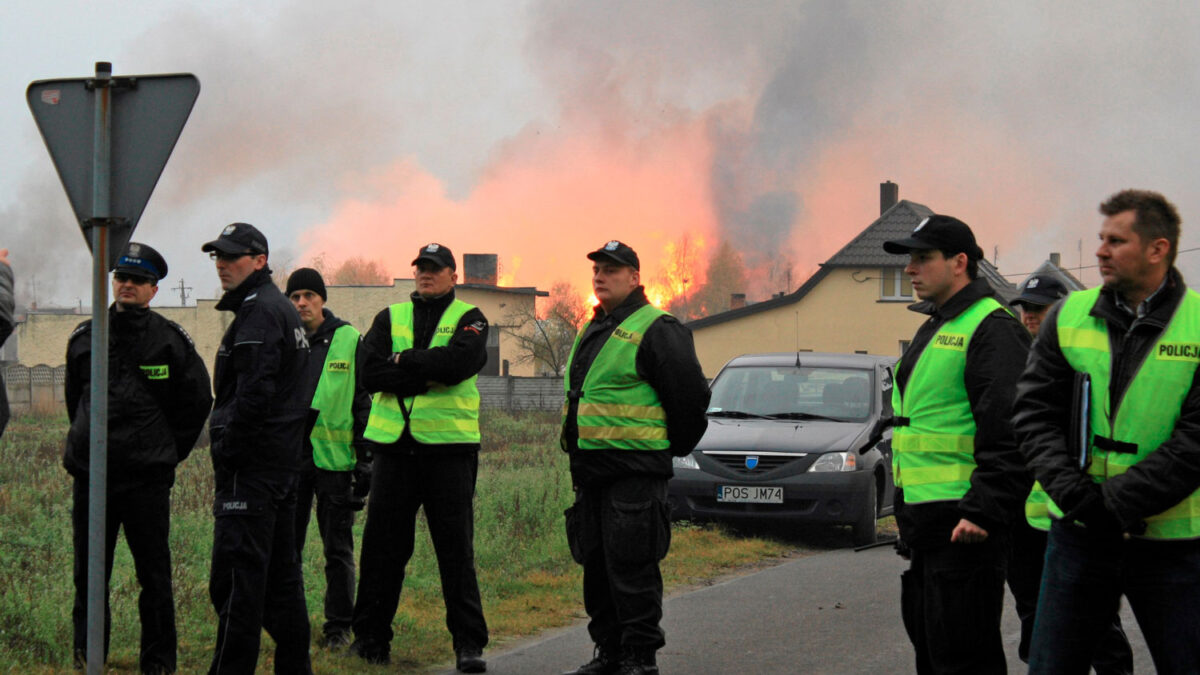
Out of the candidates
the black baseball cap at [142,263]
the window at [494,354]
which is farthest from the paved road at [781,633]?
the window at [494,354]

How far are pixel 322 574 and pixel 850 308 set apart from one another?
38.2m

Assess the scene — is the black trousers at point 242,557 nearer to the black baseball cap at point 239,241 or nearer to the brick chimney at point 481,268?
the black baseball cap at point 239,241

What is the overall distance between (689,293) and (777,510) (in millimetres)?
60585

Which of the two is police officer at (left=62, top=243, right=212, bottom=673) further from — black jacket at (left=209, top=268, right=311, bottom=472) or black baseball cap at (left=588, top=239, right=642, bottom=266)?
black baseball cap at (left=588, top=239, right=642, bottom=266)

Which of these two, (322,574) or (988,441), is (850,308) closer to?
(322,574)

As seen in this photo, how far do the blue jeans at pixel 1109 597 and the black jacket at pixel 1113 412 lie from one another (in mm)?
118

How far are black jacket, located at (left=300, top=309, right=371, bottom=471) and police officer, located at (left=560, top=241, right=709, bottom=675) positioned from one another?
1412 mm

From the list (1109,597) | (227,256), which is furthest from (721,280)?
(1109,597)

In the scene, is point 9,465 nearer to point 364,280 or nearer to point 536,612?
point 536,612

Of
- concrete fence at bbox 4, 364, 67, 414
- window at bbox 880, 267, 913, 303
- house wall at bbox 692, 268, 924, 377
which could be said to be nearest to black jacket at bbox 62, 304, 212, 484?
concrete fence at bbox 4, 364, 67, 414

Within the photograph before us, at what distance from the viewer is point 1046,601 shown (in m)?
4.13

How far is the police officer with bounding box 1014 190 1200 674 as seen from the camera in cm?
384

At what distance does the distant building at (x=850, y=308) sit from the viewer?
44.9 meters

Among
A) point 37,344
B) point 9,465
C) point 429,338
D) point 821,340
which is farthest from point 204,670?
point 37,344
